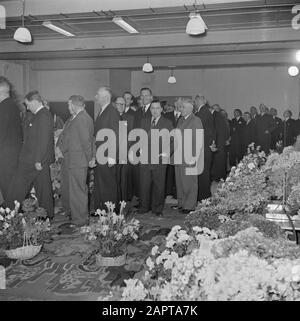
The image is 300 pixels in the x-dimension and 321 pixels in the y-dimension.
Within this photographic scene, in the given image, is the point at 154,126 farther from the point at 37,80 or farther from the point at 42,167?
the point at 37,80

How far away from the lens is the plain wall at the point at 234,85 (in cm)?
1651

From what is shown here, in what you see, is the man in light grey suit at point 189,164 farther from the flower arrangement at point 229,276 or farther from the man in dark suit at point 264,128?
the man in dark suit at point 264,128

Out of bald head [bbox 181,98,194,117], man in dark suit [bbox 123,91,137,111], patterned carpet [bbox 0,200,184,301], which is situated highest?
man in dark suit [bbox 123,91,137,111]

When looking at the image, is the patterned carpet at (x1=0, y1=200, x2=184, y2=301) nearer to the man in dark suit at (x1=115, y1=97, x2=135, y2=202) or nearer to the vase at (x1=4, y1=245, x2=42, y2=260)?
the vase at (x1=4, y1=245, x2=42, y2=260)

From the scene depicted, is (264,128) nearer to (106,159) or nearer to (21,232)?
(106,159)

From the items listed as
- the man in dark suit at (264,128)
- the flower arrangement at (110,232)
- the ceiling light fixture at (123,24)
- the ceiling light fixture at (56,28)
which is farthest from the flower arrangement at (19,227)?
the man in dark suit at (264,128)

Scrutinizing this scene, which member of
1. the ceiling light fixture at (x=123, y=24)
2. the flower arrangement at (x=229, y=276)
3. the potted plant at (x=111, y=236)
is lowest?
the potted plant at (x=111, y=236)

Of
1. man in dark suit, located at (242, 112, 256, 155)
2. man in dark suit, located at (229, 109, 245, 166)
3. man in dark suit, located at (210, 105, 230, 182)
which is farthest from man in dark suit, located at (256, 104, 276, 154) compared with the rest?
man in dark suit, located at (210, 105, 230, 182)

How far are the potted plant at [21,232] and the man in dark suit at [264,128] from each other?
865 centimetres

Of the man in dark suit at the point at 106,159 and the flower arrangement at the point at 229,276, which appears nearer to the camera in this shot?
the flower arrangement at the point at 229,276

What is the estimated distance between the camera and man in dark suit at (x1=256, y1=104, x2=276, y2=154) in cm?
1230

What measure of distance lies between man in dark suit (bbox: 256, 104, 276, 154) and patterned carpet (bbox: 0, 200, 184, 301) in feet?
24.0

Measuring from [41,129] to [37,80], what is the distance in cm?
1170

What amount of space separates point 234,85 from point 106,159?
39.1ft
